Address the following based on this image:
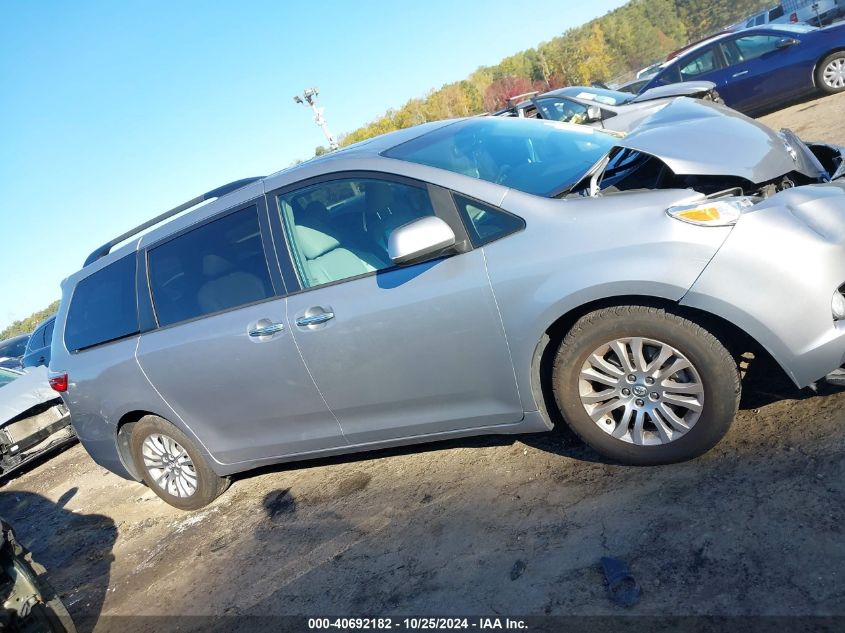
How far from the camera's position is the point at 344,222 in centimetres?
357

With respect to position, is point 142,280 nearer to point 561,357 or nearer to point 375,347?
point 375,347

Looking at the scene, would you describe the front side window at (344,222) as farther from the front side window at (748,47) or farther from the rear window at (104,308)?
the front side window at (748,47)

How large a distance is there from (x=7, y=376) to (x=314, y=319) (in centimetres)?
731

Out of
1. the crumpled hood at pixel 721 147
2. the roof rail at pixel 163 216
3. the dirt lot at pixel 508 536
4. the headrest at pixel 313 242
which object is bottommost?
the dirt lot at pixel 508 536

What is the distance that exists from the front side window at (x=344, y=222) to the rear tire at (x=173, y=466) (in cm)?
171

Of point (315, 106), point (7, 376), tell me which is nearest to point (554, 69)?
point (315, 106)

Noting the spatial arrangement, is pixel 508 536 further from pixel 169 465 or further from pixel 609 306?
pixel 169 465

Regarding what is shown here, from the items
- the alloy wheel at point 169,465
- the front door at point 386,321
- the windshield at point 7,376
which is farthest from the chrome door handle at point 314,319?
the windshield at point 7,376

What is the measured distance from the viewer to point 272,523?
159 inches

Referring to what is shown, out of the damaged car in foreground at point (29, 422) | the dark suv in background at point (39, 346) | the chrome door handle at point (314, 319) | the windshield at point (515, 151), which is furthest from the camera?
the dark suv in background at point (39, 346)

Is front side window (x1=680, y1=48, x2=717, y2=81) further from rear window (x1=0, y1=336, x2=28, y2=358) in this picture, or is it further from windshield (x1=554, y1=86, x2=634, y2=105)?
rear window (x1=0, y1=336, x2=28, y2=358)

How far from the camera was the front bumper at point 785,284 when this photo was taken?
2572 mm

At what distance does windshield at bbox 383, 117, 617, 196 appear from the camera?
3273 mm

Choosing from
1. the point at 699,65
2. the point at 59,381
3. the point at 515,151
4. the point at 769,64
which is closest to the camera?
the point at 515,151
